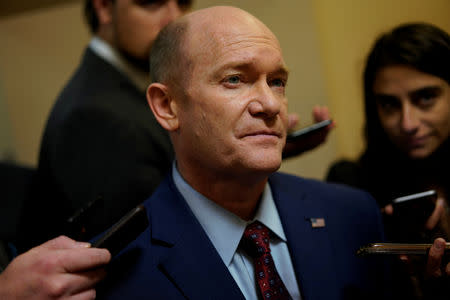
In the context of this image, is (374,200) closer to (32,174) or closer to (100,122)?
(100,122)

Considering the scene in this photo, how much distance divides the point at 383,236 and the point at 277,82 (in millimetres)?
592

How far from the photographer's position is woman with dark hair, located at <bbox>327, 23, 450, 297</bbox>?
3.21ft

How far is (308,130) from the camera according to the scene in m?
1.37

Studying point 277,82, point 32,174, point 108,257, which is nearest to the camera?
point 108,257

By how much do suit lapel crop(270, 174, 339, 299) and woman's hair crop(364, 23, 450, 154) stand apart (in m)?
0.28

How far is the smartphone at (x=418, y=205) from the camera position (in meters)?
1.01

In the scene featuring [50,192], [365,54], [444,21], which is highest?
[444,21]

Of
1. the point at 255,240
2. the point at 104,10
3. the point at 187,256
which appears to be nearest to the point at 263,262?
the point at 255,240

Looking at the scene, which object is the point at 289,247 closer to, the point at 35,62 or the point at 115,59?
the point at 115,59

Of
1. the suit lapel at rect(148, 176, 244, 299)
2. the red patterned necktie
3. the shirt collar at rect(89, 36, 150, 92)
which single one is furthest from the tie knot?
the shirt collar at rect(89, 36, 150, 92)

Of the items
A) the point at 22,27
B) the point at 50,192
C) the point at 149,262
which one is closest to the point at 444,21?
the point at 149,262

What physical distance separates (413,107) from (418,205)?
25 centimetres

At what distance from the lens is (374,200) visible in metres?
1.32

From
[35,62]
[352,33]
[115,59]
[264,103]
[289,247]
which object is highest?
[352,33]
